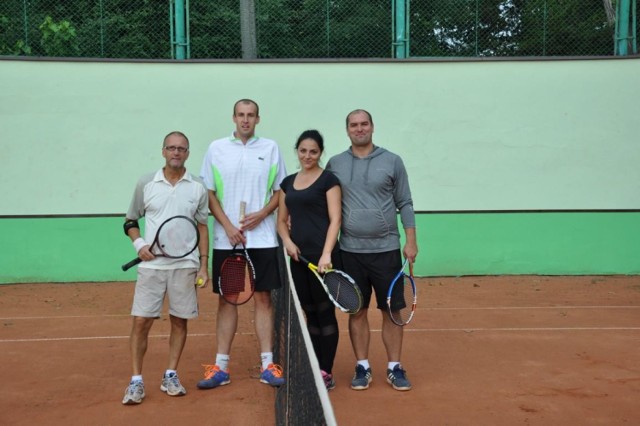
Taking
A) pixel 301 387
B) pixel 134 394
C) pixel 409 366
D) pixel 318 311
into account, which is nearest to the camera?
pixel 301 387

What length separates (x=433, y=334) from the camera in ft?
29.0

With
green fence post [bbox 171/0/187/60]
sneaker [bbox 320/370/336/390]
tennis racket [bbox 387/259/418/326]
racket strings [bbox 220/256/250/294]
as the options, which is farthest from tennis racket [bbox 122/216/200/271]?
green fence post [bbox 171/0/187/60]

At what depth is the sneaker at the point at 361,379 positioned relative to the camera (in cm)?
639

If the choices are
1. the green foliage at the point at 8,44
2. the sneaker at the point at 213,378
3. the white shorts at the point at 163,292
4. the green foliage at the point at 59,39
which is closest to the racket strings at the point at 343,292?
the white shorts at the point at 163,292

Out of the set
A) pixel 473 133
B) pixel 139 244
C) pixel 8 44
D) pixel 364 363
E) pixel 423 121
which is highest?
pixel 8 44

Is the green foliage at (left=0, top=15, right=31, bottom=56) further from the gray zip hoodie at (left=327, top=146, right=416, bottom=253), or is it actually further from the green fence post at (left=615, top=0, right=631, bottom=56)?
the green fence post at (left=615, top=0, right=631, bottom=56)

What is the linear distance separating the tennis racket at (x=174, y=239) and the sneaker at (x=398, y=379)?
65.9 inches

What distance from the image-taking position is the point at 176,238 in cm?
612

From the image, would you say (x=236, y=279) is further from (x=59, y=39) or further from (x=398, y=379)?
(x=59, y=39)

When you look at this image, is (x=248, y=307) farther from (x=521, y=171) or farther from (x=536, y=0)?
(x=536, y=0)

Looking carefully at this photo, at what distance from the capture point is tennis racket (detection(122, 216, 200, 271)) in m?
6.07

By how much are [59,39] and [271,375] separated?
904 centimetres

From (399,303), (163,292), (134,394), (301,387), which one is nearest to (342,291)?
(399,303)

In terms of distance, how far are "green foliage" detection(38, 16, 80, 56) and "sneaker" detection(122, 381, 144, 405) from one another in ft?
29.0
